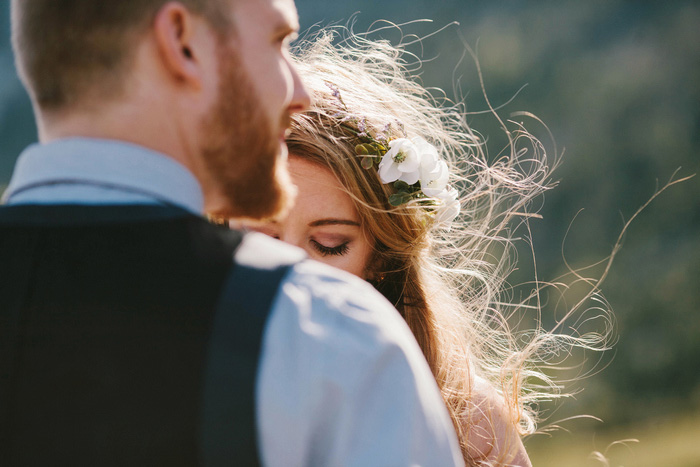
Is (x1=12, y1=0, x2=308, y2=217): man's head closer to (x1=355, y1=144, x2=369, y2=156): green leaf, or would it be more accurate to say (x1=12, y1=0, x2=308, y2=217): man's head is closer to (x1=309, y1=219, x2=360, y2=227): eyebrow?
(x1=309, y1=219, x2=360, y2=227): eyebrow

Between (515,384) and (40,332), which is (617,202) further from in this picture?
(40,332)

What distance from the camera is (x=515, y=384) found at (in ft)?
8.13

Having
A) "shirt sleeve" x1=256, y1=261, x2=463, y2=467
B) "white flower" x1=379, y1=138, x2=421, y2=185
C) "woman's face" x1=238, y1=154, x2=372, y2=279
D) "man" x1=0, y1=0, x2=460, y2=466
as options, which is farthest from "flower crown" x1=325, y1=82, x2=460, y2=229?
"shirt sleeve" x1=256, y1=261, x2=463, y2=467

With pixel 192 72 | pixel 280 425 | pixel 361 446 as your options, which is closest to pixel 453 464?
pixel 361 446

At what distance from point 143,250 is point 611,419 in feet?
45.3

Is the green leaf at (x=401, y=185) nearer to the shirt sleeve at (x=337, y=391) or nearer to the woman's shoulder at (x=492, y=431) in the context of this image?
the woman's shoulder at (x=492, y=431)

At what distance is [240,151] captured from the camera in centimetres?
97

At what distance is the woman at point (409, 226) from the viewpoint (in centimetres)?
243

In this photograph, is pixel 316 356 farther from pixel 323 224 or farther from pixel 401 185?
pixel 401 185

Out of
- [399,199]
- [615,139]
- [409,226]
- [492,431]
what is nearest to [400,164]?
[399,199]

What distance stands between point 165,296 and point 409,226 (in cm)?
185

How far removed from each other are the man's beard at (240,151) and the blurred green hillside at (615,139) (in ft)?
43.7

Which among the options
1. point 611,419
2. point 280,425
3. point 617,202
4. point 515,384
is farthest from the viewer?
point 617,202

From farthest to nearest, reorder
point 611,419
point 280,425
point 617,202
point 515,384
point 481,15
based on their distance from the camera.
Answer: point 481,15 < point 617,202 < point 611,419 < point 515,384 < point 280,425
